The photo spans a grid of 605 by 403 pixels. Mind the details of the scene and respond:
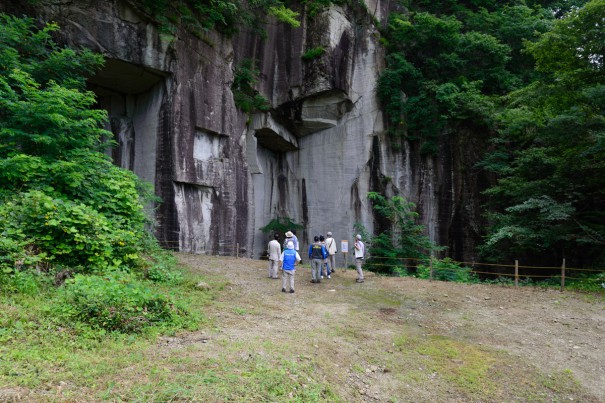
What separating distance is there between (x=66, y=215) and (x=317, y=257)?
589 cm

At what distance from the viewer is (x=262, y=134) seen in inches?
892

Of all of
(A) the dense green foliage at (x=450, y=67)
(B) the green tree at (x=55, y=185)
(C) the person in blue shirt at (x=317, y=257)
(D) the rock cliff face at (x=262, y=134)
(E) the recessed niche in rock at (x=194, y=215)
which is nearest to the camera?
(B) the green tree at (x=55, y=185)

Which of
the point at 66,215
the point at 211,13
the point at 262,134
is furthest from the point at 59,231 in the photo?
the point at 262,134

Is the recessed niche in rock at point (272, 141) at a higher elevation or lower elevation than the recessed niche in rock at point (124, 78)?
lower

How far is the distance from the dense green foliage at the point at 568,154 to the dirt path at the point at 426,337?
12.0 ft

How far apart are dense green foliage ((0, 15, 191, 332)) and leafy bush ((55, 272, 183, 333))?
13mm

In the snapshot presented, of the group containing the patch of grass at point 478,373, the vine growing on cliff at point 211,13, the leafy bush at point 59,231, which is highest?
the vine growing on cliff at point 211,13

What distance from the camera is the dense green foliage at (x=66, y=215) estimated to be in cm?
512

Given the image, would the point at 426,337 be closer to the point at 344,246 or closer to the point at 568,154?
the point at 344,246

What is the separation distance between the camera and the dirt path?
16.7 ft

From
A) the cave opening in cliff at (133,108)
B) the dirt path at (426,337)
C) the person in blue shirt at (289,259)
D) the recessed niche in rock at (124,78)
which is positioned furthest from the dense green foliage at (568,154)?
the recessed niche in rock at (124,78)

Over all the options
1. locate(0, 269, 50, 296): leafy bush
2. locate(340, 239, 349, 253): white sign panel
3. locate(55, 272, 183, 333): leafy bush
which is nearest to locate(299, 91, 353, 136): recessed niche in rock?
locate(340, 239, 349, 253): white sign panel

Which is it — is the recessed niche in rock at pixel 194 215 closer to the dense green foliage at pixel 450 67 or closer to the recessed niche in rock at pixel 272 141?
the recessed niche in rock at pixel 272 141

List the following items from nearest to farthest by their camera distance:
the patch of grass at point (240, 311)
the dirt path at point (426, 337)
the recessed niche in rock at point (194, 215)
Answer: the dirt path at point (426, 337) → the patch of grass at point (240, 311) → the recessed niche in rock at point (194, 215)
